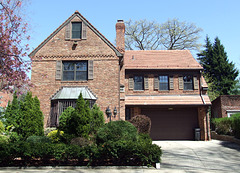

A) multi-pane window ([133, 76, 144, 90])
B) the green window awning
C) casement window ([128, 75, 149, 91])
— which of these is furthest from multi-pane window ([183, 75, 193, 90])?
the green window awning

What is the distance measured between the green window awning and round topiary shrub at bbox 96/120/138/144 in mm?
5226

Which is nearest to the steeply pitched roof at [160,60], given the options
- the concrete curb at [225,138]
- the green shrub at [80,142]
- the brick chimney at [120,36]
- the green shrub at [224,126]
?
the brick chimney at [120,36]

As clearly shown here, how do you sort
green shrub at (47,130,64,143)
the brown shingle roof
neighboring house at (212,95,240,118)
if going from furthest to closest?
neighboring house at (212,95,240,118)
the brown shingle roof
green shrub at (47,130,64,143)

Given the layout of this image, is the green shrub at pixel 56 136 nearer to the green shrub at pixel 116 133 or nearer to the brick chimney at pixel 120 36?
the green shrub at pixel 116 133

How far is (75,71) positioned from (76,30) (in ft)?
9.86

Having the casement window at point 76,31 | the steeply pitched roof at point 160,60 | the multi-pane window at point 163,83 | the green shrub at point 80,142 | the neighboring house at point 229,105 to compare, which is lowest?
the green shrub at point 80,142

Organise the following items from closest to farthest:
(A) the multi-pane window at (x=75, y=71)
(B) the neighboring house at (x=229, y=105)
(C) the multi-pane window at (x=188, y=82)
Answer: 1. (A) the multi-pane window at (x=75, y=71)
2. (C) the multi-pane window at (x=188, y=82)
3. (B) the neighboring house at (x=229, y=105)

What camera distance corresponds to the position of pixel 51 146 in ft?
30.6

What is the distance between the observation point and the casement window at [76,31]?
16969mm

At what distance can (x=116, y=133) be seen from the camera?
1035 centimetres

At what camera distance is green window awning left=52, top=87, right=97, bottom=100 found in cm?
1551

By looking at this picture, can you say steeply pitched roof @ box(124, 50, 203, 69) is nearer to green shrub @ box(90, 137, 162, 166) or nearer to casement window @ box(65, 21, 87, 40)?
casement window @ box(65, 21, 87, 40)

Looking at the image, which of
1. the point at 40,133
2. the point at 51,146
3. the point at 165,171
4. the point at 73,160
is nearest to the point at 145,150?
the point at 165,171

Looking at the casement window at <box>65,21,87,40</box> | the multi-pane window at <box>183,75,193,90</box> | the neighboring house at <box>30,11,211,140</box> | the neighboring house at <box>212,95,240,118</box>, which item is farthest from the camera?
the neighboring house at <box>212,95,240,118</box>
